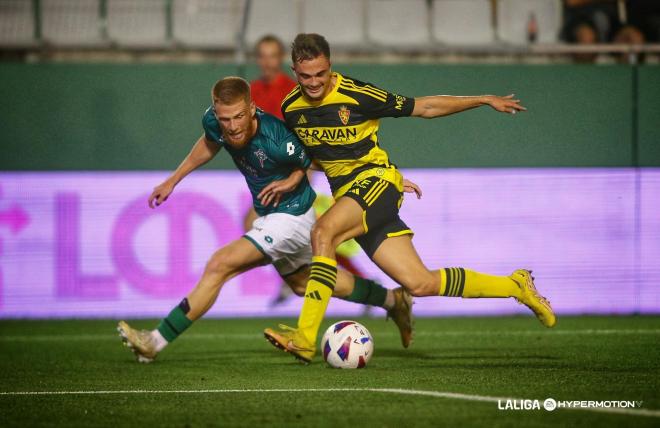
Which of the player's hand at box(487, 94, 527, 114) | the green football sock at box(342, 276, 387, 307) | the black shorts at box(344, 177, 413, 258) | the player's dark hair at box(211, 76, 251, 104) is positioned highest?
the player's dark hair at box(211, 76, 251, 104)

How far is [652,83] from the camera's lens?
39.2ft

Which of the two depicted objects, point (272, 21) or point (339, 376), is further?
point (272, 21)

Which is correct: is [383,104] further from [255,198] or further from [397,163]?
[397,163]

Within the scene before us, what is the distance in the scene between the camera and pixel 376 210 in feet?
21.5

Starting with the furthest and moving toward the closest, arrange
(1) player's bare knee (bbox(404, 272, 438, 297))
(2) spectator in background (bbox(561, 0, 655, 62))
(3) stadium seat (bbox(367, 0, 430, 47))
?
(3) stadium seat (bbox(367, 0, 430, 47)) → (2) spectator in background (bbox(561, 0, 655, 62)) → (1) player's bare knee (bbox(404, 272, 438, 297))

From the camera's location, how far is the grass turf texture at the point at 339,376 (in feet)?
15.1

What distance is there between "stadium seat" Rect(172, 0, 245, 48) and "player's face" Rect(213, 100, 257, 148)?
6216 millimetres

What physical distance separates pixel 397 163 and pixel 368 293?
15.2ft

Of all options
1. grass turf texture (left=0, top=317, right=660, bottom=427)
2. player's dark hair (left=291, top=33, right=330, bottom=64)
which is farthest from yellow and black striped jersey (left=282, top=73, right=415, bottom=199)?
grass turf texture (left=0, top=317, right=660, bottom=427)

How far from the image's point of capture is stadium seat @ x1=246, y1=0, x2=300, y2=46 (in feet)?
42.7

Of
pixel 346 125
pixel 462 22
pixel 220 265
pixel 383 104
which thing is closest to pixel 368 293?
pixel 220 265

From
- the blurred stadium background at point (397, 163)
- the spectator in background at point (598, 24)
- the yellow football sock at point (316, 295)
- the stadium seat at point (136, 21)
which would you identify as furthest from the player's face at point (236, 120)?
the spectator in background at point (598, 24)

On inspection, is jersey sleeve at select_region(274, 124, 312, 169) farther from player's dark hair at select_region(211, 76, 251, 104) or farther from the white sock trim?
the white sock trim

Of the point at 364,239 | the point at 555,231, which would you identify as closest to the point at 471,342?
the point at 364,239
